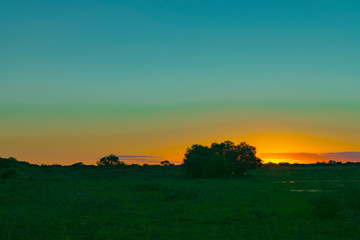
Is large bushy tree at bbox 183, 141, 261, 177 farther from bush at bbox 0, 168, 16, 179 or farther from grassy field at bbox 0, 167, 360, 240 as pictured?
grassy field at bbox 0, 167, 360, 240

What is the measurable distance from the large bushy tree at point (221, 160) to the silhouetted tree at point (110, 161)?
63.9m

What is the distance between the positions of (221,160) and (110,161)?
7676 cm

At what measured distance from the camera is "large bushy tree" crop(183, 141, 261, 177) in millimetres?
85375

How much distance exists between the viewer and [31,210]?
3012 cm

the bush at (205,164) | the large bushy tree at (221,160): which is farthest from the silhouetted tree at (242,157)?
the bush at (205,164)

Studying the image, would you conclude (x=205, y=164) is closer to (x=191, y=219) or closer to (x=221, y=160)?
(x=221, y=160)

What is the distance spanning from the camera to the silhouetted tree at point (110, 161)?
15025 cm

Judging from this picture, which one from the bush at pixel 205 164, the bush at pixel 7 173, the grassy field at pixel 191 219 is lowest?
the grassy field at pixel 191 219

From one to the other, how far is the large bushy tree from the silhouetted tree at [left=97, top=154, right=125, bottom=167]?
63.9m

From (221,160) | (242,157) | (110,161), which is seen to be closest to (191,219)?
(221,160)

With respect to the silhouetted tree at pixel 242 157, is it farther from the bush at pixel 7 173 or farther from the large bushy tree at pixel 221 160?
the bush at pixel 7 173

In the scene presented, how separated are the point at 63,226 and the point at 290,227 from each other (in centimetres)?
1286

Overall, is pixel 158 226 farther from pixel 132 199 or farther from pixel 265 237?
pixel 132 199

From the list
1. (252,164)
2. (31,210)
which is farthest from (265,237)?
(252,164)
